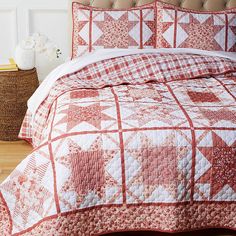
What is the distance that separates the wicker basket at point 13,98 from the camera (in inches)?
157

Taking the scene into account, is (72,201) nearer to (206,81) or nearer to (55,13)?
(206,81)

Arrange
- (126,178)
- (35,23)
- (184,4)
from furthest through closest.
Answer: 1. (35,23)
2. (184,4)
3. (126,178)

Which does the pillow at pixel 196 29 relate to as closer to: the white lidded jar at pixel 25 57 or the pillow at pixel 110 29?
the pillow at pixel 110 29

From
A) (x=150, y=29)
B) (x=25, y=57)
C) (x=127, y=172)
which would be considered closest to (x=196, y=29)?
(x=150, y=29)

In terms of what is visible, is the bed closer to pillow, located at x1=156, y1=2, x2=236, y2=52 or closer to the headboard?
pillow, located at x1=156, y1=2, x2=236, y2=52

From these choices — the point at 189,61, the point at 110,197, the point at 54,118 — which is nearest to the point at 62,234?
the point at 110,197

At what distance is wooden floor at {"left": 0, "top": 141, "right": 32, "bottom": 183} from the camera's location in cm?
366

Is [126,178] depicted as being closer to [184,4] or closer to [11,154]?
[11,154]

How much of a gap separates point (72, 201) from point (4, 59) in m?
2.45

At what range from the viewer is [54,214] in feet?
7.97

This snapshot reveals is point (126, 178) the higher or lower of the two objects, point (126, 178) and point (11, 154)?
the higher

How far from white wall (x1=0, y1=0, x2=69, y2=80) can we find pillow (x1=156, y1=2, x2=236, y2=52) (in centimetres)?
93

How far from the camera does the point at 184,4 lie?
423cm

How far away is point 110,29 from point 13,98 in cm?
80
